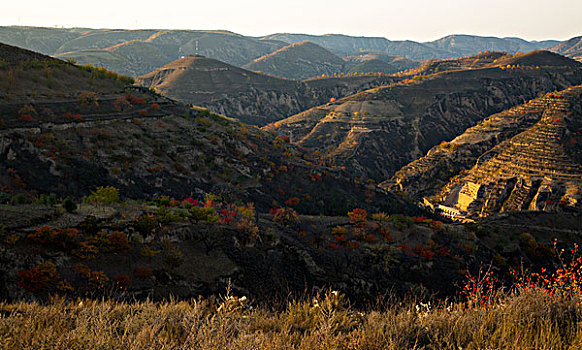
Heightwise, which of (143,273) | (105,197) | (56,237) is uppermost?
(56,237)

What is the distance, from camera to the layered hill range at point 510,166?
68.5m

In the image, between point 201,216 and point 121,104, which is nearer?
point 201,216

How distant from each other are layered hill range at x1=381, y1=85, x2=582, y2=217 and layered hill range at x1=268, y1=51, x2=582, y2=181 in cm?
1466

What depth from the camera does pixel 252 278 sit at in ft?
51.8

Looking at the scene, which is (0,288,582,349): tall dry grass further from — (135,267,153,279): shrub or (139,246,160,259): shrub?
(139,246,160,259): shrub

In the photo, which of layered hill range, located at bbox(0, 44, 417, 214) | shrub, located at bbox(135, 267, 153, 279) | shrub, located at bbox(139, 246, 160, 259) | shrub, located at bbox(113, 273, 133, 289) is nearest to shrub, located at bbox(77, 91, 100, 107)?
layered hill range, located at bbox(0, 44, 417, 214)

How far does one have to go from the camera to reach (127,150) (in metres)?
34.9

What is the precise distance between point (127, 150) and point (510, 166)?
82.0 metres

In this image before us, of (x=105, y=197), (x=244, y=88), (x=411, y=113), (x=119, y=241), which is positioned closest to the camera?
(x=119, y=241)

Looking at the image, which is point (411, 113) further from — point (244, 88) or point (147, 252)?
point (147, 252)

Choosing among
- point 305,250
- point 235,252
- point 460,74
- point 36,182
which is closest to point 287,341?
point 235,252

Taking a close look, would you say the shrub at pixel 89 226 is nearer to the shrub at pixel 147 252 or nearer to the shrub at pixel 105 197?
the shrub at pixel 147 252

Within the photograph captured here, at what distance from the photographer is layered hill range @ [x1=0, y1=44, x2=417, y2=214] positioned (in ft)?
93.9

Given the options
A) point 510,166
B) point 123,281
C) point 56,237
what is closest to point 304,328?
point 123,281
